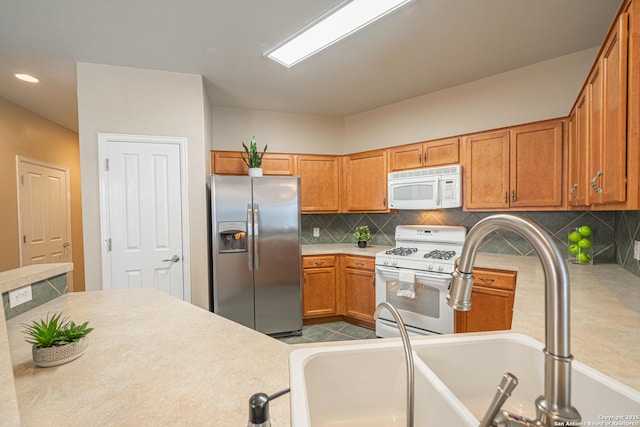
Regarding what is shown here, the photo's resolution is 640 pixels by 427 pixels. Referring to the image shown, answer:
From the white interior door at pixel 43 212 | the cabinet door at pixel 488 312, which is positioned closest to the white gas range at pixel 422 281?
the cabinet door at pixel 488 312

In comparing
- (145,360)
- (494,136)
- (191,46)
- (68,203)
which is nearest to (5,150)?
(68,203)

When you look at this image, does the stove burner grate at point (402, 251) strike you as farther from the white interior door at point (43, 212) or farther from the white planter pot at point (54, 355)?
the white interior door at point (43, 212)

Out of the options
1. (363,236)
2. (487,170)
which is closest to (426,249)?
(363,236)

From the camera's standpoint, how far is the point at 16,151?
11.0ft

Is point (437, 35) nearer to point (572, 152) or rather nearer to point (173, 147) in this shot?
point (572, 152)

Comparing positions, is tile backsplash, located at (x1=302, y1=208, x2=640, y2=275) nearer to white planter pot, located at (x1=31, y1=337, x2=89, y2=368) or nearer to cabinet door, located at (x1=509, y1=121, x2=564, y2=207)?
cabinet door, located at (x1=509, y1=121, x2=564, y2=207)

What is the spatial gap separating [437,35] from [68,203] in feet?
17.5

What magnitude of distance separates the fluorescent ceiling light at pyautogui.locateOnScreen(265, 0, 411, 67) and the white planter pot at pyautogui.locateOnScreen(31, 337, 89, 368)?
6.99ft

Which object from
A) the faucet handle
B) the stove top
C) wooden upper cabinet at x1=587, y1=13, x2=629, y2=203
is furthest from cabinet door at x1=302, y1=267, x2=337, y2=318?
the faucet handle

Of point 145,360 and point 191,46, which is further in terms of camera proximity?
point 191,46

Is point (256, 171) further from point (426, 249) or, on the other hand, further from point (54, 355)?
point (54, 355)

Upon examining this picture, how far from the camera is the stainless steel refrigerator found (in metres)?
2.94

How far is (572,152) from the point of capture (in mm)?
2275

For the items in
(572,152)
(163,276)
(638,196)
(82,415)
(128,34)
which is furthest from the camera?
(163,276)
